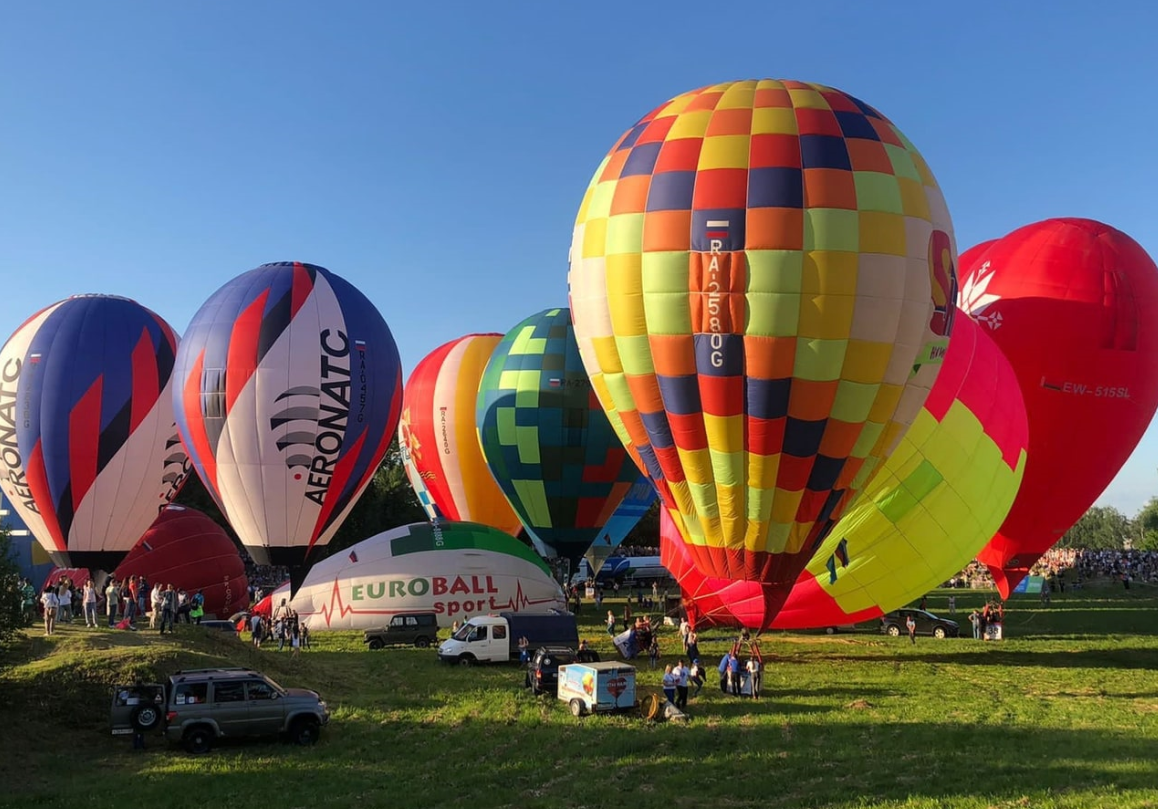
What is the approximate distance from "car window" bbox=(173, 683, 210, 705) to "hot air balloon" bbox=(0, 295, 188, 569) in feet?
43.4

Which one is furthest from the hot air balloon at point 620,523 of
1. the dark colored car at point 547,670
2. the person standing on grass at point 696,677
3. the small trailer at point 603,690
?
the small trailer at point 603,690

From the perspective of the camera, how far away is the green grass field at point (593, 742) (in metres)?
11.4

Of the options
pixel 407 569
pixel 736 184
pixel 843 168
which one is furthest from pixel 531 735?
pixel 407 569

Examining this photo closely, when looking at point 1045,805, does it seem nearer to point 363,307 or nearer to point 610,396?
point 610,396

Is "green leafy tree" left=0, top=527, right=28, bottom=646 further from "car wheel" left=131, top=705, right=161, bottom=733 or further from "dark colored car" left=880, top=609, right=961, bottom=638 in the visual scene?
"dark colored car" left=880, top=609, right=961, bottom=638

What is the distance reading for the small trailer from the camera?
15578 millimetres

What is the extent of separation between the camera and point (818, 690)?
58.5 ft

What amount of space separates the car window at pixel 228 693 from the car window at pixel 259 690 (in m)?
0.11

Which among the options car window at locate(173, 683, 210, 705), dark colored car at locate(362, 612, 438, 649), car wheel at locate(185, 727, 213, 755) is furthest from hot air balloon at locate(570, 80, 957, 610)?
dark colored car at locate(362, 612, 438, 649)

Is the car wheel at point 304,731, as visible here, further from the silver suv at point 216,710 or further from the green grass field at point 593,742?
the green grass field at point 593,742

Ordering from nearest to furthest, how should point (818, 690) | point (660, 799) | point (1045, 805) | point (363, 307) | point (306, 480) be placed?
point (1045, 805) → point (660, 799) → point (818, 690) → point (306, 480) → point (363, 307)

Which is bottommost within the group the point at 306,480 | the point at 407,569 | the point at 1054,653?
the point at 1054,653

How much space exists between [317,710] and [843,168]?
1220 cm

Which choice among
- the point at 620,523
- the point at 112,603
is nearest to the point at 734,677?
the point at 112,603
